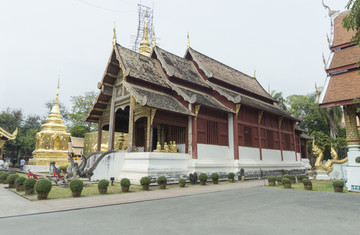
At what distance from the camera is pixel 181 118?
13.4 metres

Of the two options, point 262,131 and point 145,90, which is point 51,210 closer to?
point 145,90

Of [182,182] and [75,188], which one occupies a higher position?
[75,188]

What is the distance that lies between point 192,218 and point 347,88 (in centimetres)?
1002

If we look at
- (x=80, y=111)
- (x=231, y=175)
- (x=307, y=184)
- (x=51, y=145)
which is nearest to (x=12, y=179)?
(x=231, y=175)

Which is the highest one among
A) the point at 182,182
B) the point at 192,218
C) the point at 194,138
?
the point at 194,138

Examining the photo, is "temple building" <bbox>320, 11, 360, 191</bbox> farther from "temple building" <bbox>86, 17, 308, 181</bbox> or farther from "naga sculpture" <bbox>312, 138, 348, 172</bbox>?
"temple building" <bbox>86, 17, 308, 181</bbox>

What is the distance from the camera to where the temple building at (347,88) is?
33.6 ft

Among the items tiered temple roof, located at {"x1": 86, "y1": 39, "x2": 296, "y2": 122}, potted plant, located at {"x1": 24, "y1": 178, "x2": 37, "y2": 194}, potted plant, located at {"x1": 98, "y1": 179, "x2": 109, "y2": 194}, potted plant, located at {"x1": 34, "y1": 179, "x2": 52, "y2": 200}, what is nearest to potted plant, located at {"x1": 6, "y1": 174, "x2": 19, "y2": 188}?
potted plant, located at {"x1": 24, "y1": 178, "x2": 37, "y2": 194}

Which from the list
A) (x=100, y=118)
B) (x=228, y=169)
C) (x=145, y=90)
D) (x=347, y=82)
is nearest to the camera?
(x=347, y=82)

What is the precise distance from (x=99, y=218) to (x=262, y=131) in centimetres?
1494

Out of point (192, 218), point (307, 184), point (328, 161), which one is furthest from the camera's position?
point (328, 161)

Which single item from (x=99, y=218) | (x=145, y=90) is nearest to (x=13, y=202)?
(x=99, y=218)

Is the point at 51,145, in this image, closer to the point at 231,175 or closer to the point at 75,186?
the point at 75,186

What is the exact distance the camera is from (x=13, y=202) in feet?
23.0
